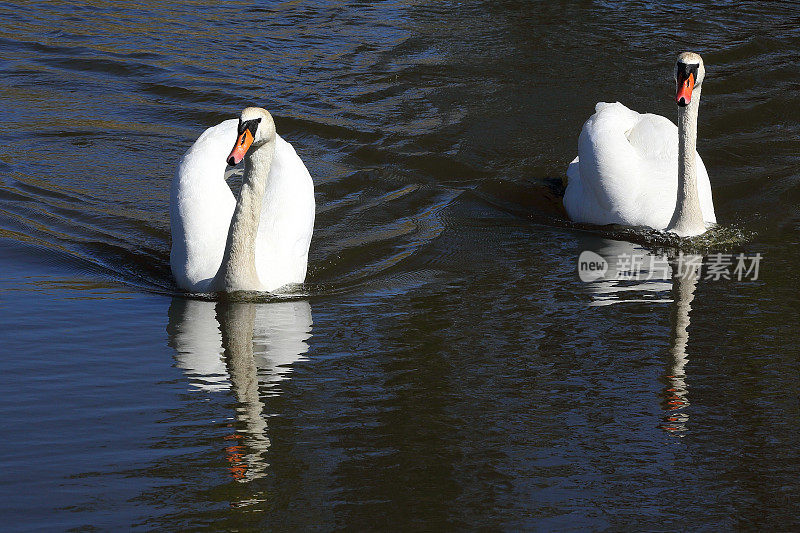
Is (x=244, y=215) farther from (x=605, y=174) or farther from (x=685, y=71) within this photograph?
(x=685, y=71)

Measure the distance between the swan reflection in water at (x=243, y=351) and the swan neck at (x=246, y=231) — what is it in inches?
5.7

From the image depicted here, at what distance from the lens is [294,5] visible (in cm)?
1490

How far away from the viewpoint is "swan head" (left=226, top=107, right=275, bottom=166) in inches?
268

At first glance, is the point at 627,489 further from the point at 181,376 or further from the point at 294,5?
the point at 294,5

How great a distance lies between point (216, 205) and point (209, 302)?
80cm

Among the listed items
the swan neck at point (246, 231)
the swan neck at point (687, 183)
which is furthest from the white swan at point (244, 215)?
the swan neck at point (687, 183)

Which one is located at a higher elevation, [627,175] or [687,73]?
[687,73]

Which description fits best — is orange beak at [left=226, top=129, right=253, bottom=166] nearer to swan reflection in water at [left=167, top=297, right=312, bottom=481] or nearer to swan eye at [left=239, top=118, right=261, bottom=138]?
swan eye at [left=239, top=118, right=261, bottom=138]

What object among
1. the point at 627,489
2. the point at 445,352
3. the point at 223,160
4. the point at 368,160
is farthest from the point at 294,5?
the point at 627,489

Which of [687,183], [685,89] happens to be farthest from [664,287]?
[685,89]

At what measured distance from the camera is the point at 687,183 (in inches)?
331

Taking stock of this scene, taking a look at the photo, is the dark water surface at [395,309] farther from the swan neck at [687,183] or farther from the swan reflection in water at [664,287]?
the swan neck at [687,183]

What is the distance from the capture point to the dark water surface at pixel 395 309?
16.0 feet

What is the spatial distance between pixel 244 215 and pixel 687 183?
3.27 metres
